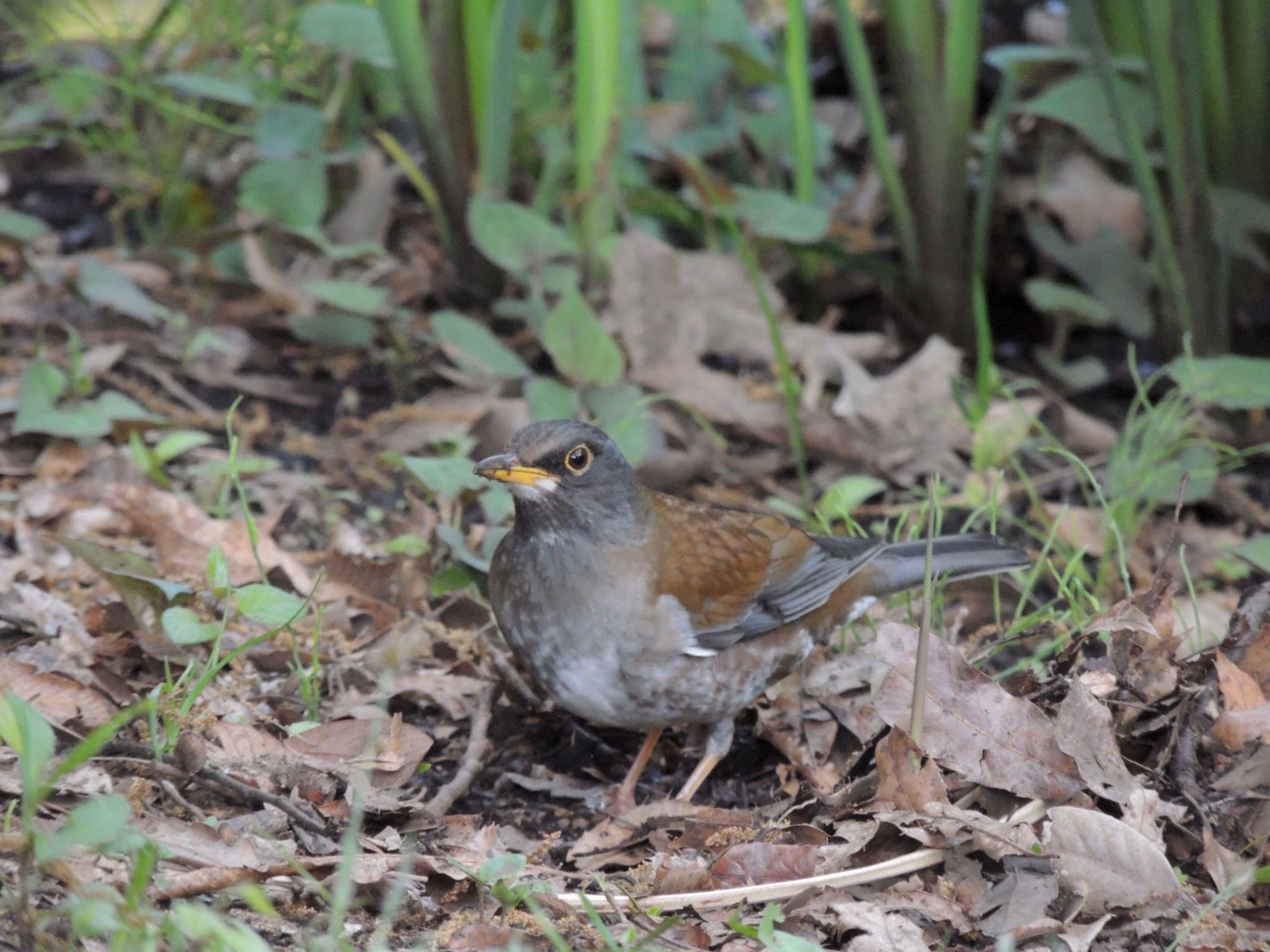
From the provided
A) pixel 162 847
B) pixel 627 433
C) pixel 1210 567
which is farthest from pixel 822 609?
pixel 162 847

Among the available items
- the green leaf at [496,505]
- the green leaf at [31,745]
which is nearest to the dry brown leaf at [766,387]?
the green leaf at [496,505]

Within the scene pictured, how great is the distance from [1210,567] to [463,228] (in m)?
3.63

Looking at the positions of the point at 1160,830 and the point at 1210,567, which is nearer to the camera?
the point at 1160,830

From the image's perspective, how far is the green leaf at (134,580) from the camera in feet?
13.1

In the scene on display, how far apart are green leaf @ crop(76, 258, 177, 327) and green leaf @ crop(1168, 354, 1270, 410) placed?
4243 millimetres

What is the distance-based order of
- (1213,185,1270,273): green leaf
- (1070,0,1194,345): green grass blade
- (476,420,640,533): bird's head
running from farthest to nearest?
(1213,185,1270,273): green leaf
(1070,0,1194,345): green grass blade
(476,420,640,533): bird's head

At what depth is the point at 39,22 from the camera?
7.41 meters

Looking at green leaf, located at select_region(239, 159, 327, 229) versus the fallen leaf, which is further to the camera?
green leaf, located at select_region(239, 159, 327, 229)

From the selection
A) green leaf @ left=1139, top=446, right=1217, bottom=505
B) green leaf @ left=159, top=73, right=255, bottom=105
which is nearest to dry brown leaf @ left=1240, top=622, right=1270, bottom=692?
green leaf @ left=1139, top=446, right=1217, bottom=505

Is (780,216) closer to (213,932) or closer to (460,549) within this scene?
(460,549)

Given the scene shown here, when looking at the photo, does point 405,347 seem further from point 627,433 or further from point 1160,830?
point 1160,830

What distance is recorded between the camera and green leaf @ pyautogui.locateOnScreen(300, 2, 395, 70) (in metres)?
6.20

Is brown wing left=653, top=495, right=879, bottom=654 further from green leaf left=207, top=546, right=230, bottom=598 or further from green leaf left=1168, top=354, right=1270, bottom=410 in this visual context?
green leaf left=1168, top=354, right=1270, bottom=410

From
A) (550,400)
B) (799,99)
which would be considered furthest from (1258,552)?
(799,99)
